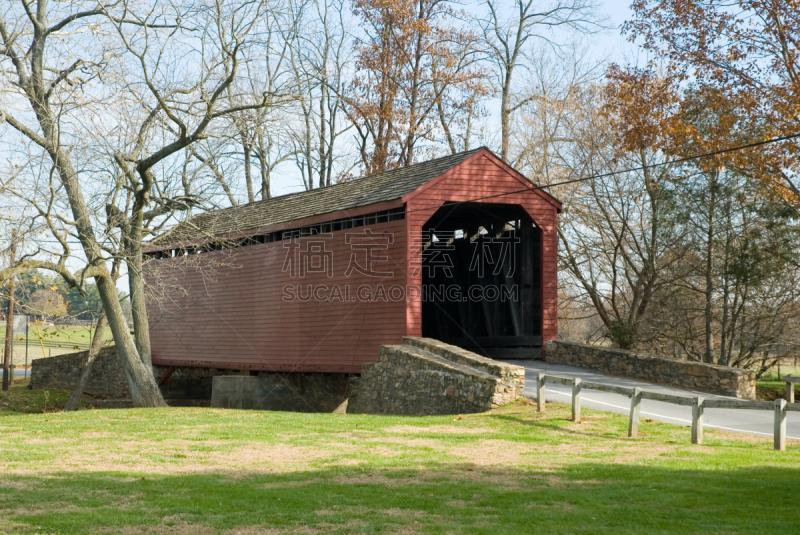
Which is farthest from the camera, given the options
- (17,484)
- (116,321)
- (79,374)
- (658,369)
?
(79,374)

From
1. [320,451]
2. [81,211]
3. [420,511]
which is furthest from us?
[81,211]

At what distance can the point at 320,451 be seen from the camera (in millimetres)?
9297

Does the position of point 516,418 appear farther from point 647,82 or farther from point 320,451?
point 647,82

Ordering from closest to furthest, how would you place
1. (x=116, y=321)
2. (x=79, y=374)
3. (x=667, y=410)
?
(x=667, y=410)
(x=116, y=321)
(x=79, y=374)

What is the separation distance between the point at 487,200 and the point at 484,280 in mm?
3168

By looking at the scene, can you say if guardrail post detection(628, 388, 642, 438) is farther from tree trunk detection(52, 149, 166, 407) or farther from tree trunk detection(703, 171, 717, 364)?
tree trunk detection(703, 171, 717, 364)

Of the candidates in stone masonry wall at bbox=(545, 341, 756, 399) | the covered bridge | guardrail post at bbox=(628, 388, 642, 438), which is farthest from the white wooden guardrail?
the covered bridge

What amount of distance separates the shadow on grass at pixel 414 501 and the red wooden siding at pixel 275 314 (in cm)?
880

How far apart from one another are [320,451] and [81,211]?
8.93m

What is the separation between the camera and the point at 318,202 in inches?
766

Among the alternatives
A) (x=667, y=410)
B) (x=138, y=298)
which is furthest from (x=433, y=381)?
(x=138, y=298)

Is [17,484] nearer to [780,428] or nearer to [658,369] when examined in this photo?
[780,428]

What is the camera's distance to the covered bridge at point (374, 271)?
54.0ft

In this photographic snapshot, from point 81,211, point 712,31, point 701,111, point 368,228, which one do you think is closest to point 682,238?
point 701,111
